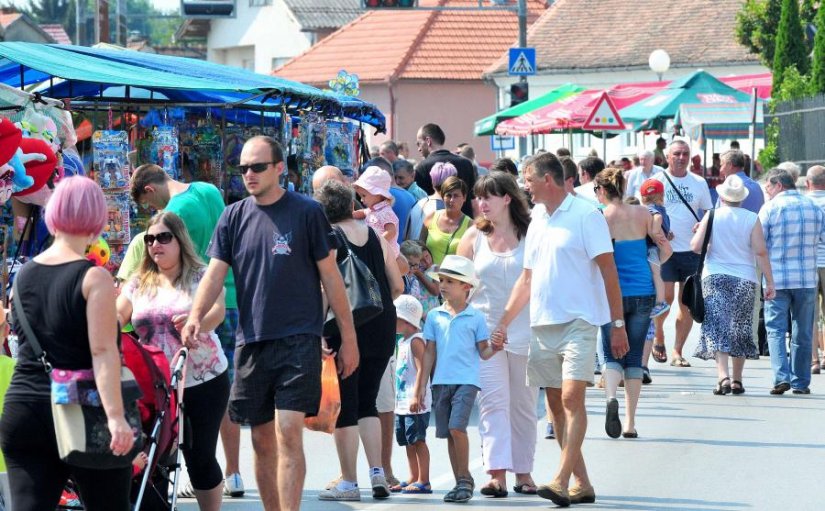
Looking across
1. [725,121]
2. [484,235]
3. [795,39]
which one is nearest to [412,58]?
[795,39]

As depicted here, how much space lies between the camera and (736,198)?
14438mm

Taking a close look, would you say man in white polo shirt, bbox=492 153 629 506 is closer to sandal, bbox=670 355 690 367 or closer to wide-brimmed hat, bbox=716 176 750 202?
wide-brimmed hat, bbox=716 176 750 202

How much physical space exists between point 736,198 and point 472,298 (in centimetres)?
492

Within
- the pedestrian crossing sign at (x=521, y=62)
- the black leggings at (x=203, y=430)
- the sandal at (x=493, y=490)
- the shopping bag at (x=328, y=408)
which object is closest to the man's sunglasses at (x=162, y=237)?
the black leggings at (x=203, y=430)

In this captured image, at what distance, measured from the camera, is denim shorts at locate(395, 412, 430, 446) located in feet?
32.8

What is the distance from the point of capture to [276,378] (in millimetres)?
8070

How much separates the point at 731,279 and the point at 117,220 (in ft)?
18.2

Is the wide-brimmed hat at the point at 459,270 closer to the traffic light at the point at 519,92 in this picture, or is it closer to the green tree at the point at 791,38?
the traffic light at the point at 519,92

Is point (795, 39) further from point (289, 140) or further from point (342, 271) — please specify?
point (342, 271)

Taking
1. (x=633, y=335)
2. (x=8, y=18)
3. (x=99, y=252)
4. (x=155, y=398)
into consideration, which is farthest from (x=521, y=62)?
(x=8, y=18)

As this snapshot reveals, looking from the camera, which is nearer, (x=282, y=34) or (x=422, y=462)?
(x=422, y=462)

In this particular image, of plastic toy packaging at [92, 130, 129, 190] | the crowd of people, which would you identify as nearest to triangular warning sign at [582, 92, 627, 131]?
the crowd of people

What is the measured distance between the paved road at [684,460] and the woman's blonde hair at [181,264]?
5.18ft

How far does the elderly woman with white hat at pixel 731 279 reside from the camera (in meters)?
14.4
